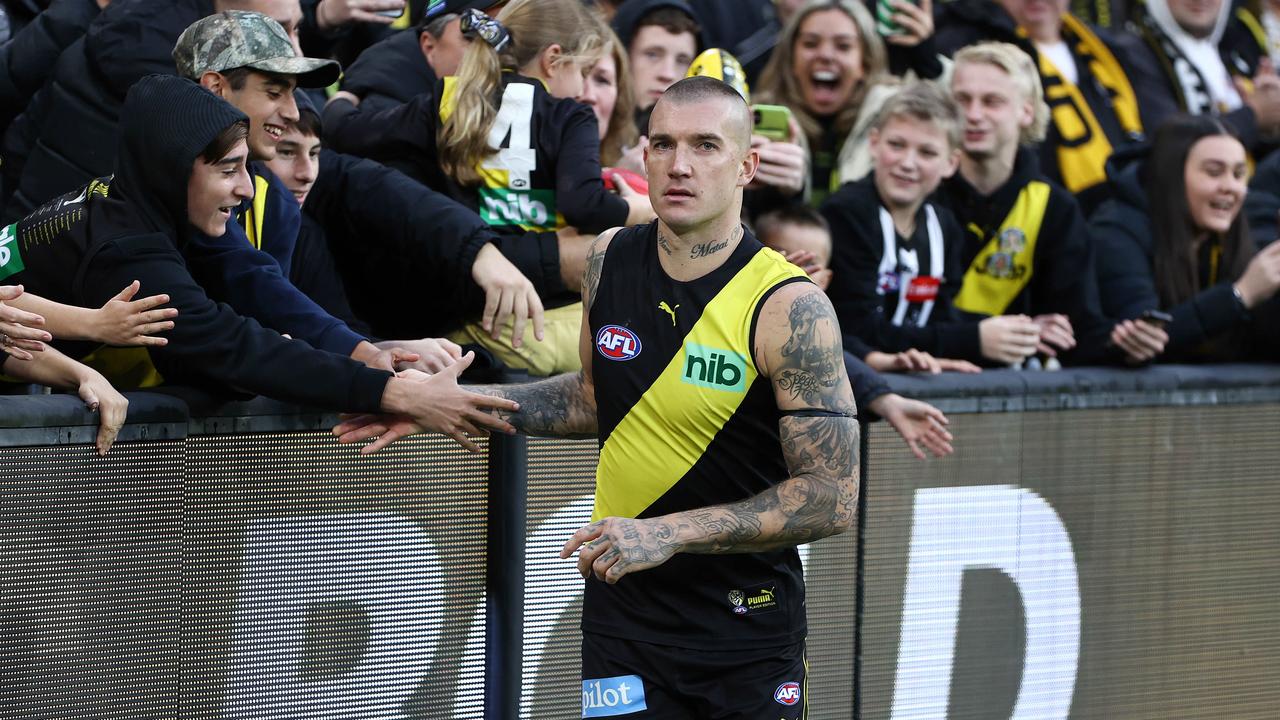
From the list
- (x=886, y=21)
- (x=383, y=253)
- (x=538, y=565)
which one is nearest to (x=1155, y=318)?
(x=886, y=21)

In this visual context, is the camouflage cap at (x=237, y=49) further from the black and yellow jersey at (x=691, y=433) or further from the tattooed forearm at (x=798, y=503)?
the tattooed forearm at (x=798, y=503)

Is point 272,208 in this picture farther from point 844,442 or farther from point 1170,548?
point 1170,548

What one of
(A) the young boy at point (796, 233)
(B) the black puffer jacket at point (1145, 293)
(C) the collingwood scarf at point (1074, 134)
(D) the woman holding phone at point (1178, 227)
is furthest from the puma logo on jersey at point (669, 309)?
(C) the collingwood scarf at point (1074, 134)

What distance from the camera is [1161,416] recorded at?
6625 millimetres

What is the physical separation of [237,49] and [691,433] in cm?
206

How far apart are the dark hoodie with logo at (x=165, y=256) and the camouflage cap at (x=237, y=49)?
21.1 inches

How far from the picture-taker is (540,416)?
471 cm

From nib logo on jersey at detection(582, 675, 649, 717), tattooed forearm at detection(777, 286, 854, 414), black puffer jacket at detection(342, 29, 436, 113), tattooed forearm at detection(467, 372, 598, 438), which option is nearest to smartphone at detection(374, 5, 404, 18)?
black puffer jacket at detection(342, 29, 436, 113)

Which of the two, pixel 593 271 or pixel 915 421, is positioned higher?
pixel 593 271

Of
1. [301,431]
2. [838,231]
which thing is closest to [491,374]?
[301,431]

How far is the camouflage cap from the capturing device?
5.11 m

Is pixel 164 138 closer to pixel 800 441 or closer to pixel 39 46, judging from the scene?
pixel 800 441

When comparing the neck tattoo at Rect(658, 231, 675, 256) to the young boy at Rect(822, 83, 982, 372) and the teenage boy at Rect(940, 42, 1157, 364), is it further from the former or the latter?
the teenage boy at Rect(940, 42, 1157, 364)

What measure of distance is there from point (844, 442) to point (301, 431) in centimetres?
170
